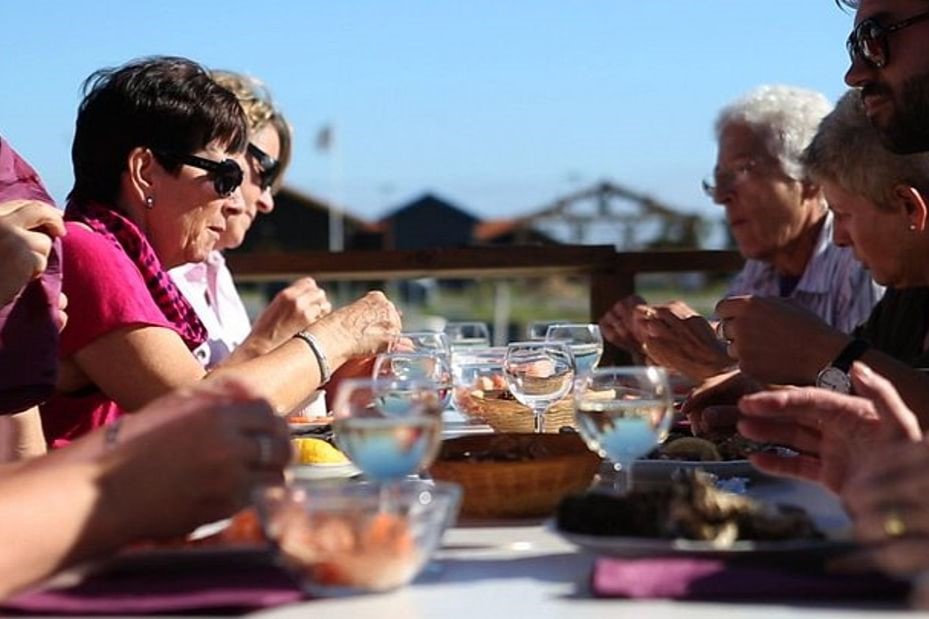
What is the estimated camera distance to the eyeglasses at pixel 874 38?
2893 millimetres

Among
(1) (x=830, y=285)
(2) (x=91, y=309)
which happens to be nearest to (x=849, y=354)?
(2) (x=91, y=309)

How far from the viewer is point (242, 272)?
181 inches

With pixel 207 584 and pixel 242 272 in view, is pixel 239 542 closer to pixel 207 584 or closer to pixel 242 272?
pixel 207 584

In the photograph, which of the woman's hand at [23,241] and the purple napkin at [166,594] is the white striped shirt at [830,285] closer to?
the woman's hand at [23,241]

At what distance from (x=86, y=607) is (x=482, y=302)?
44.2 metres

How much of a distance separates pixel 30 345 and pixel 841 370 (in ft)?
4.68

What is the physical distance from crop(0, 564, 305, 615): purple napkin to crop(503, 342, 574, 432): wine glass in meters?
1.06

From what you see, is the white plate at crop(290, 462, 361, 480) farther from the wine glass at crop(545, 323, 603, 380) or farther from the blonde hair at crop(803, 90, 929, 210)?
the blonde hair at crop(803, 90, 929, 210)

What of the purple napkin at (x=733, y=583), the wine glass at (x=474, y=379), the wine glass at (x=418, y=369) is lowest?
the wine glass at (x=474, y=379)

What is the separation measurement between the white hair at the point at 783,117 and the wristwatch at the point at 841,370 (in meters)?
2.06

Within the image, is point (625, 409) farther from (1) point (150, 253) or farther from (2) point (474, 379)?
(1) point (150, 253)

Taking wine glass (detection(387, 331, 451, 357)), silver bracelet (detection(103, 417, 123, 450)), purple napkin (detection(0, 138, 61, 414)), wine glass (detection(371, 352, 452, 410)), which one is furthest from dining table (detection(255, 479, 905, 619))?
wine glass (detection(387, 331, 451, 357))

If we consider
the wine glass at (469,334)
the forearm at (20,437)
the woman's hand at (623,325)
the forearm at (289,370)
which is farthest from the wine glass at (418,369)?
the wine glass at (469,334)

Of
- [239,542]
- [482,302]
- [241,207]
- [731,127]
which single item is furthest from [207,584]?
[482,302]
